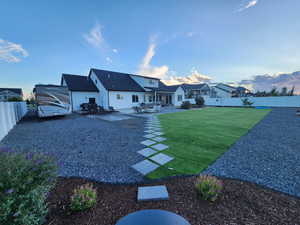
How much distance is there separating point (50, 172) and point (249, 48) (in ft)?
57.8

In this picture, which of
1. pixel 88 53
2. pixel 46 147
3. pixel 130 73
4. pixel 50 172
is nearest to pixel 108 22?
pixel 88 53

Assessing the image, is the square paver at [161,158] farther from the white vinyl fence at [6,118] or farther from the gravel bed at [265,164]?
the white vinyl fence at [6,118]

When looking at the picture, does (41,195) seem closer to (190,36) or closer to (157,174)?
(157,174)

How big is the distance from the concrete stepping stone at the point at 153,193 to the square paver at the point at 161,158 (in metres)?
1.05

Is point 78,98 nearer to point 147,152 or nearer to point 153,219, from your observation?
point 147,152

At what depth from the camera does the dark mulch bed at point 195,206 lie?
1.52 m

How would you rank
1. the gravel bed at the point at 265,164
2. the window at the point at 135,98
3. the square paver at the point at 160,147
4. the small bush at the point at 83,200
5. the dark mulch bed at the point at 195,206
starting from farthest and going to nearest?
the window at the point at 135,98, the square paver at the point at 160,147, the gravel bed at the point at 265,164, the small bush at the point at 83,200, the dark mulch bed at the point at 195,206

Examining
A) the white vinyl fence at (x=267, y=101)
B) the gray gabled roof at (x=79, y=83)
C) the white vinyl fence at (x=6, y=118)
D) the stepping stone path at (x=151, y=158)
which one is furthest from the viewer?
the white vinyl fence at (x=267, y=101)

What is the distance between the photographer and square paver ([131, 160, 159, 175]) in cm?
280

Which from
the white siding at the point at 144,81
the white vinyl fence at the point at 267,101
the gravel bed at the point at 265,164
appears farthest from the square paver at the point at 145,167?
the white vinyl fence at the point at 267,101

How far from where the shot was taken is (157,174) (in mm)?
2658

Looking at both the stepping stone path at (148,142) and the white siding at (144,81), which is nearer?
the stepping stone path at (148,142)

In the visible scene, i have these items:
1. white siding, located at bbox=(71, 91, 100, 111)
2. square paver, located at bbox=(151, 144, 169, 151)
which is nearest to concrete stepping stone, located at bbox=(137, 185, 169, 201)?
square paver, located at bbox=(151, 144, 169, 151)

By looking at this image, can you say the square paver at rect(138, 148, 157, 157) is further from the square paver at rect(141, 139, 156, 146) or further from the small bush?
the small bush
